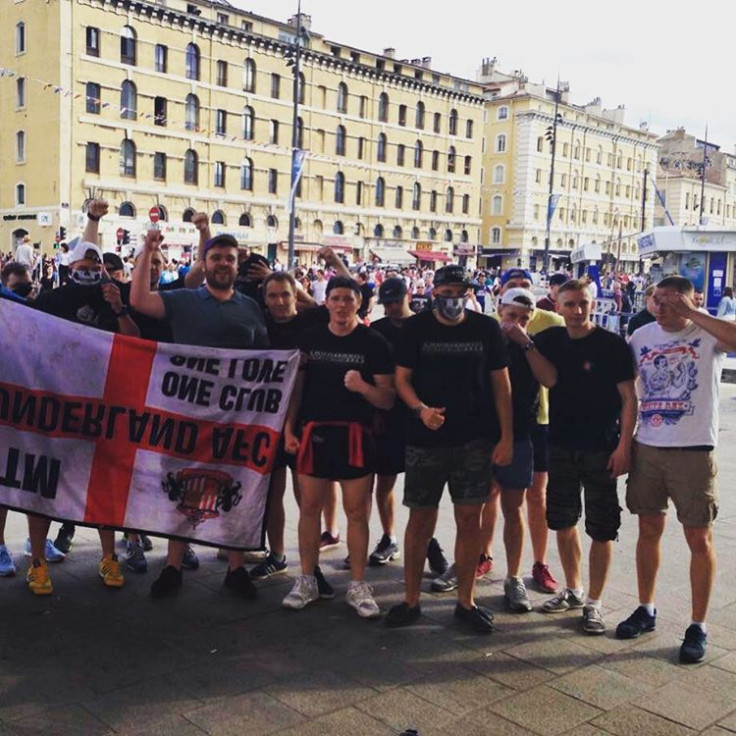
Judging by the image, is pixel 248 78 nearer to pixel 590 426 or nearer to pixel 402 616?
pixel 590 426

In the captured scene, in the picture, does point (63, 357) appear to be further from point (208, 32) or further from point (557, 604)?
point (208, 32)

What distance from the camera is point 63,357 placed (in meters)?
4.98

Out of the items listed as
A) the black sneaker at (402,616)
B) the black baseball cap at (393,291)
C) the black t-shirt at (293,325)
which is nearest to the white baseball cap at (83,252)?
the black t-shirt at (293,325)

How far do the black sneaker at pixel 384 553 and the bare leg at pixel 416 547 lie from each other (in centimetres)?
97

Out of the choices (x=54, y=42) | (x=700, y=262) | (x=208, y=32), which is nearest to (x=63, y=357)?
(x=700, y=262)

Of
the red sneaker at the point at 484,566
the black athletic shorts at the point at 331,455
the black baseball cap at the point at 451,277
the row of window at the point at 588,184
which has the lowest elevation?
the red sneaker at the point at 484,566

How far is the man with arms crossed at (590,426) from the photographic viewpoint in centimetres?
470

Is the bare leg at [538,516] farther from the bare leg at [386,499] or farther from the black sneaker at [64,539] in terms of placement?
the black sneaker at [64,539]

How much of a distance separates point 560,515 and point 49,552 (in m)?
3.24

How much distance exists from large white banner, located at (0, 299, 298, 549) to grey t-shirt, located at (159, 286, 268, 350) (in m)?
0.13

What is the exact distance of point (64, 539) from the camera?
581 cm

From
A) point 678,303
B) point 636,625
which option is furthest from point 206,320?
point 636,625

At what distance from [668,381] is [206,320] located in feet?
8.52

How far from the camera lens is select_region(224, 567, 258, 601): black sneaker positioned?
16.7ft
